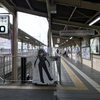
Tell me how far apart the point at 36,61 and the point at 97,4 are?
3.35 meters

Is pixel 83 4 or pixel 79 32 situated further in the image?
pixel 79 32

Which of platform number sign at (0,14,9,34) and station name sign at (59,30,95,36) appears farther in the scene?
station name sign at (59,30,95,36)

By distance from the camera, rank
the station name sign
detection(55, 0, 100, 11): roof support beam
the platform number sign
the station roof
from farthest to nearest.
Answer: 1. the station name sign
2. the station roof
3. detection(55, 0, 100, 11): roof support beam
4. the platform number sign

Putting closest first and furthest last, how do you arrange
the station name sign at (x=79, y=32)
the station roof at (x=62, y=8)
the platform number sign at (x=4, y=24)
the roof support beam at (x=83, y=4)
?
the platform number sign at (x=4, y=24) < the roof support beam at (x=83, y=4) < the station roof at (x=62, y=8) < the station name sign at (x=79, y=32)

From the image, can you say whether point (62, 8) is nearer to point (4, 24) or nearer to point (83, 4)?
point (83, 4)

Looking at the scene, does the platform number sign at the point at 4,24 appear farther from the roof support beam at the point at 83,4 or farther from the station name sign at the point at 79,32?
the station name sign at the point at 79,32

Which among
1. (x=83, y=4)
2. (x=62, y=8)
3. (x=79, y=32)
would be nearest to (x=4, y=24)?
(x=83, y=4)

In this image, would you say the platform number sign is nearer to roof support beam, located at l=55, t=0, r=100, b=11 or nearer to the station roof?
the station roof

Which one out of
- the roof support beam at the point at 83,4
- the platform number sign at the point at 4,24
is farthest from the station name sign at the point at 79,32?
the platform number sign at the point at 4,24

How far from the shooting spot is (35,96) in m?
4.05

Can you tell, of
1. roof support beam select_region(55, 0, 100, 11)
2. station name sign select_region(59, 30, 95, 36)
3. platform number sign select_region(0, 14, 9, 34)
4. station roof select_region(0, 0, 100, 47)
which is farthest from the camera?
station name sign select_region(59, 30, 95, 36)

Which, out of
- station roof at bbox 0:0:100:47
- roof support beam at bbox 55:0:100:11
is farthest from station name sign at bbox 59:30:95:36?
roof support beam at bbox 55:0:100:11

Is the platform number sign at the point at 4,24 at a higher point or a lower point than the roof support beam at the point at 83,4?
lower

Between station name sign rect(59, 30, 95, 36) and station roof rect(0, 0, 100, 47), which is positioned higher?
station roof rect(0, 0, 100, 47)
